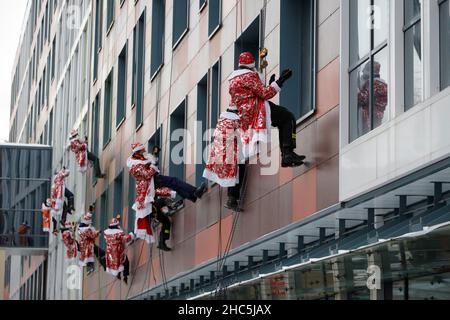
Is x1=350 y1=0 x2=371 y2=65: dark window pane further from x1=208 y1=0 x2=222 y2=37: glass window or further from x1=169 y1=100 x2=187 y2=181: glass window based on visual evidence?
x1=169 y1=100 x2=187 y2=181: glass window

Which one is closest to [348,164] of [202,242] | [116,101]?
[202,242]

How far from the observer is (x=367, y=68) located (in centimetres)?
1858

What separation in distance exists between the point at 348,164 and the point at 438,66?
328 cm

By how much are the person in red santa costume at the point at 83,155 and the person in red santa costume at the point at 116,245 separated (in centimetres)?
724

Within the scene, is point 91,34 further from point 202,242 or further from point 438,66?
point 438,66

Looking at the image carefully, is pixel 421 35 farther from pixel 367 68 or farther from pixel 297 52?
pixel 297 52

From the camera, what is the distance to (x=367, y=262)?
59.6ft

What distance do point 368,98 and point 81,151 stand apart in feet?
84.3

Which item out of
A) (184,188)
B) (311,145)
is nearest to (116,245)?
(184,188)

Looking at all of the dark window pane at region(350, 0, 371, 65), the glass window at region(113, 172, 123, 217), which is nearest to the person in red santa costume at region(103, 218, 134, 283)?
the glass window at region(113, 172, 123, 217)

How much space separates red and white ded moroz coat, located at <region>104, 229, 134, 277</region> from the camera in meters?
35.2

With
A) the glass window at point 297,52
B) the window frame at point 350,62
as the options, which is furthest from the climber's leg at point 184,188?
the window frame at point 350,62

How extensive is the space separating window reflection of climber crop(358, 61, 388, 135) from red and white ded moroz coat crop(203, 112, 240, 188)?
16.1 ft
